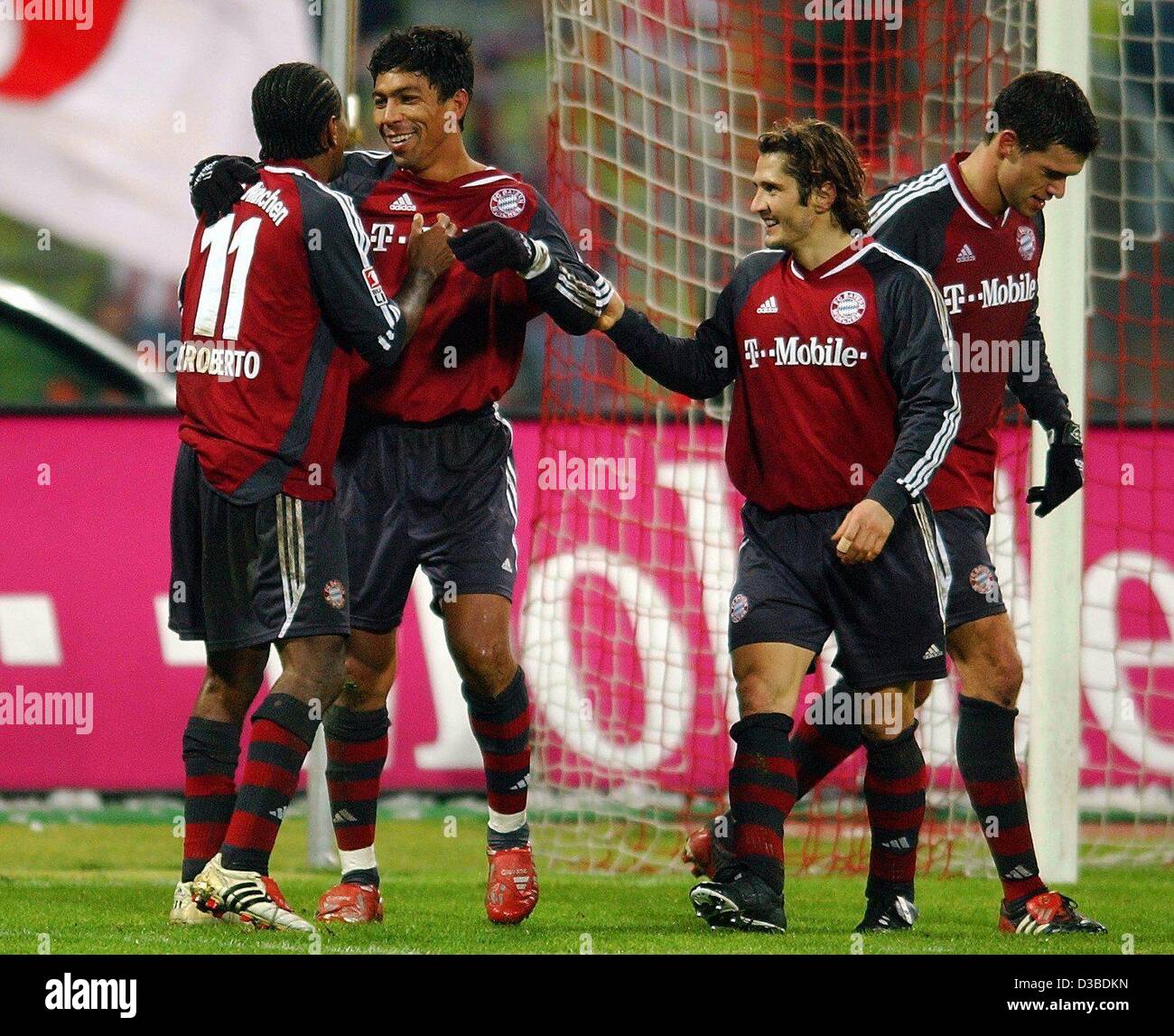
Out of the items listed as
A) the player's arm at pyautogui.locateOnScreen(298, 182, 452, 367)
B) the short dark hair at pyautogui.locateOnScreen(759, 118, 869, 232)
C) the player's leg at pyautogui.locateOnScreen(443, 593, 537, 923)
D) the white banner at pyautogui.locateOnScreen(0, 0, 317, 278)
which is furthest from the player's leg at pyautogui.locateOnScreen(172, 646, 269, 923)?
the white banner at pyautogui.locateOnScreen(0, 0, 317, 278)

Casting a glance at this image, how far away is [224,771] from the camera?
445 cm

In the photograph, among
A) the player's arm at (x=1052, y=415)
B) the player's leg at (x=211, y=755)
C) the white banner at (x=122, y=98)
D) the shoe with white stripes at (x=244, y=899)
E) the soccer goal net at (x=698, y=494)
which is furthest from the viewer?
the white banner at (x=122, y=98)

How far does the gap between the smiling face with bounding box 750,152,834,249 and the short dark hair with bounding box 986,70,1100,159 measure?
20.7 inches

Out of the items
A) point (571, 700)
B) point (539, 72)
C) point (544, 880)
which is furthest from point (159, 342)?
point (544, 880)

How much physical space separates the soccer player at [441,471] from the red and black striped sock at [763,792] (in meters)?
0.57

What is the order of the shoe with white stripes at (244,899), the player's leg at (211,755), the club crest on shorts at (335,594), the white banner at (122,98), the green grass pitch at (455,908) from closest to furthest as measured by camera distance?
the shoe with white stripes at (244,899) < the green grass pitch at (455,908) < the club crest on shorts at (335,594) < the player's leg at (211,755) < the white banner at (122,98)

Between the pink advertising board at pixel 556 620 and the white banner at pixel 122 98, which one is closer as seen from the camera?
the pink advertising board at pixel 556 620

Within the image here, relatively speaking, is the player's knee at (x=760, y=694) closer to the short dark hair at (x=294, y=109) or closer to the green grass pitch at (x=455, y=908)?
the green grass pitch at (x=455, y=908)

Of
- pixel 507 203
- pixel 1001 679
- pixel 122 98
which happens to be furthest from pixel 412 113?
pixel 122 98

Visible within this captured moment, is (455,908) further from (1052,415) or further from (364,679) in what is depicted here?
(1052,415)

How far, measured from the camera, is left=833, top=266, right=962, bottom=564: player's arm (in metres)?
4.32

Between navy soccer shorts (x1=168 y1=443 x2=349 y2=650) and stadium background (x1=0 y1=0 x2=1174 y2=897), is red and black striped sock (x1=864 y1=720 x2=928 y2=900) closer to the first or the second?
navy soccer shorts (x1=168 y1=443 x2=349 y2=650)

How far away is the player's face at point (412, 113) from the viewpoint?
4.67 m

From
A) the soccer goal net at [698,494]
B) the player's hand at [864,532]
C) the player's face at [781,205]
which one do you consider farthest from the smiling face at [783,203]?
the soccer goal net at [698,494]
